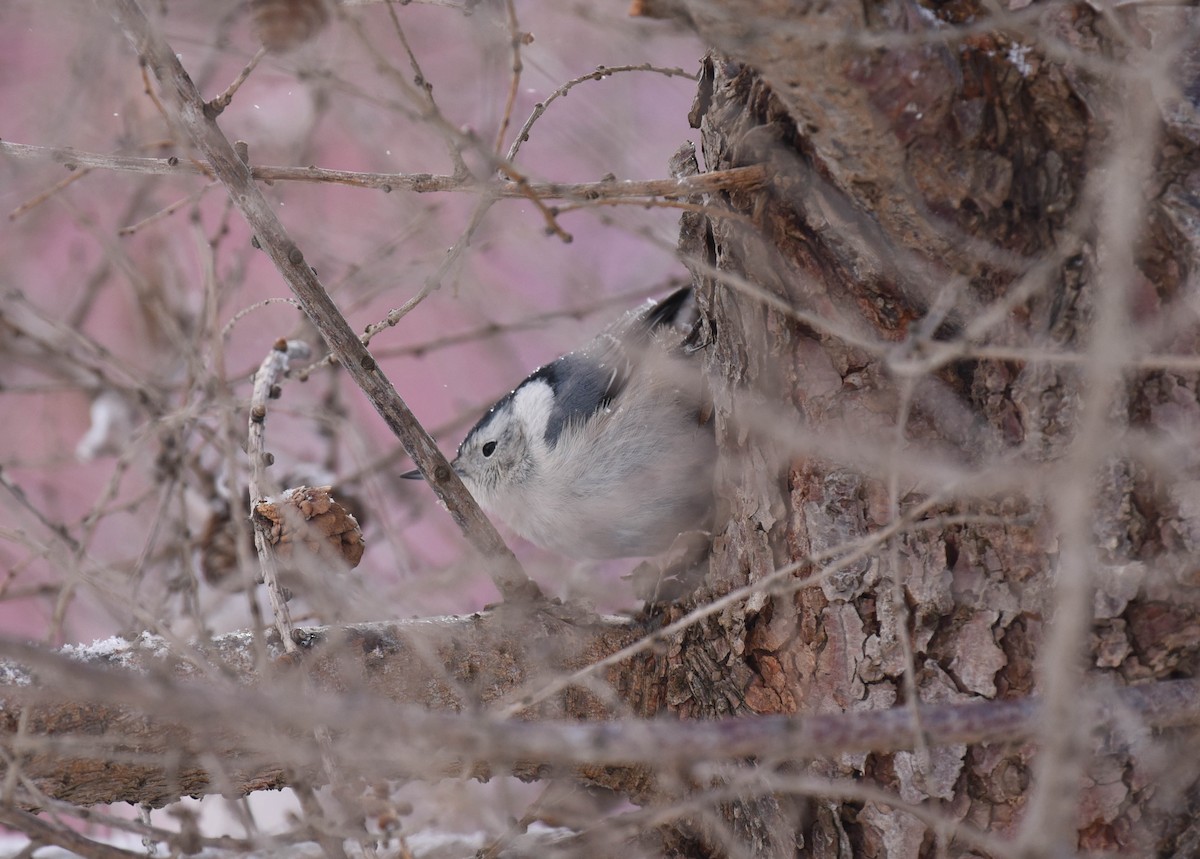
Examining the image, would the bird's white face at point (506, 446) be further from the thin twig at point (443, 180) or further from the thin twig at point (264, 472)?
the thin twig at point (443, 180)

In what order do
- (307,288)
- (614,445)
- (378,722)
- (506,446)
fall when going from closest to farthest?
(378,722)
(307,288)
(614,445)
(506,446)

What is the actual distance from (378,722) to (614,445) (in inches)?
58.2

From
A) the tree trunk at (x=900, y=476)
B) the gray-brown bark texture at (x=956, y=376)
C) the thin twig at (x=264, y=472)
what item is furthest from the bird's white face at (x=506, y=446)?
the gray-brown bark texture at (x=956, y=376)

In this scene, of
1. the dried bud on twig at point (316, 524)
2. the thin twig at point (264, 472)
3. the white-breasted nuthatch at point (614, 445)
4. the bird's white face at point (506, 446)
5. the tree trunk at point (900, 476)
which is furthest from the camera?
the bird's white face at point (506, 446)

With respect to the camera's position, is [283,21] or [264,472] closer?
[283,21]

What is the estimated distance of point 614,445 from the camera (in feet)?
7.27

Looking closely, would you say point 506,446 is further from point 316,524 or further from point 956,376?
point 956,376

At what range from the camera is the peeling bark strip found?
79cm

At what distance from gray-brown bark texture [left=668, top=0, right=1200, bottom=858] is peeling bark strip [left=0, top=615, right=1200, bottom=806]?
146mm

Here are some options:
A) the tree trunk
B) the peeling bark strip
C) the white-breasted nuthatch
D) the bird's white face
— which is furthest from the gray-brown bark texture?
the bird's white face

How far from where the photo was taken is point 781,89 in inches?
48.1

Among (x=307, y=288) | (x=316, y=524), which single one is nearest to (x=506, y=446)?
(x=316, y=524)

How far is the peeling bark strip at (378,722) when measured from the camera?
79cm

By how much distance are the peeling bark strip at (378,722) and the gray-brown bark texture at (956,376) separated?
15 cm
